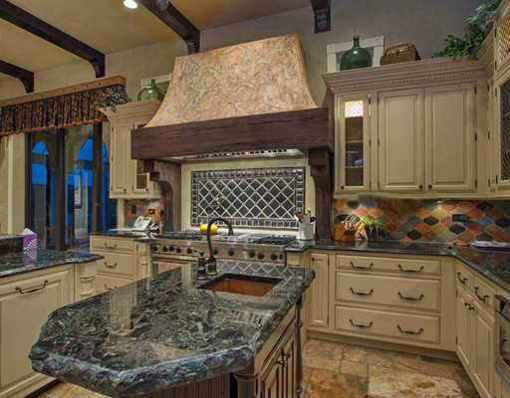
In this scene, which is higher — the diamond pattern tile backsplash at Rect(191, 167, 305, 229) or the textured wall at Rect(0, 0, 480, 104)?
the textured wall at Rect(0, 0, 480, 104)

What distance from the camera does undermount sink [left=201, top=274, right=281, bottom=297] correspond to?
1.61 metres

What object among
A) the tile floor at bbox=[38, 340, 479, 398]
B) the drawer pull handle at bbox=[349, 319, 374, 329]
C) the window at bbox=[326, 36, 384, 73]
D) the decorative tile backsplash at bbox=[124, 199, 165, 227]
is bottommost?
the tile floor at bbox=[38, 340, 479, 398]

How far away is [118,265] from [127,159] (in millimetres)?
1374

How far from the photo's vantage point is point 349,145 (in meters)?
3.04

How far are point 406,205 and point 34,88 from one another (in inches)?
237

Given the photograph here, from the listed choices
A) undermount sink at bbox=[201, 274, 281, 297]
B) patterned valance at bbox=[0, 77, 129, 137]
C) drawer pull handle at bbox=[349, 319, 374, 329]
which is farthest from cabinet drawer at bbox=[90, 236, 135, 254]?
drawer pull handle at bbox=[349, 319, 374, 329]

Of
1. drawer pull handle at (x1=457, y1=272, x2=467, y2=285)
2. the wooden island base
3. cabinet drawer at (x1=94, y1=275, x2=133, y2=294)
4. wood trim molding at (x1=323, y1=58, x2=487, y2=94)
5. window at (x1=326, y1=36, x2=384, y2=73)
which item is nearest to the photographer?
the wooden island base

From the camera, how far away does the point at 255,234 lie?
361cm

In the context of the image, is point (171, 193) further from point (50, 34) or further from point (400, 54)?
point (400, 54)

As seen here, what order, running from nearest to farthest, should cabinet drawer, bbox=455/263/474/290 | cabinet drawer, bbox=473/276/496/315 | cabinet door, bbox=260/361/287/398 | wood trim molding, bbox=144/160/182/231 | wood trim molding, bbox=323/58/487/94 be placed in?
cabinet door, bbox=260/361/287/398 → cabinet drawer, bbox=473/276/496/315 → cabinet drawer, bbox=455/263/474/290 → wood trim molding, bbox=323/58/487/94 → wood trim molding, bbox=144/160/182/231

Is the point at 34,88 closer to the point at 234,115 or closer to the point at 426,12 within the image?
the point at 234,115

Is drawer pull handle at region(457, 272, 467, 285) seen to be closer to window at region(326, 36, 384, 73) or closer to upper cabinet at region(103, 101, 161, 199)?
window at region(326, 36, 384, 73)

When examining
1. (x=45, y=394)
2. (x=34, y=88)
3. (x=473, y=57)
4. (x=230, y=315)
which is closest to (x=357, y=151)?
(x=473, y=57)

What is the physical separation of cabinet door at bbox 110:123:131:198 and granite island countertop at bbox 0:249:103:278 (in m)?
1.67
